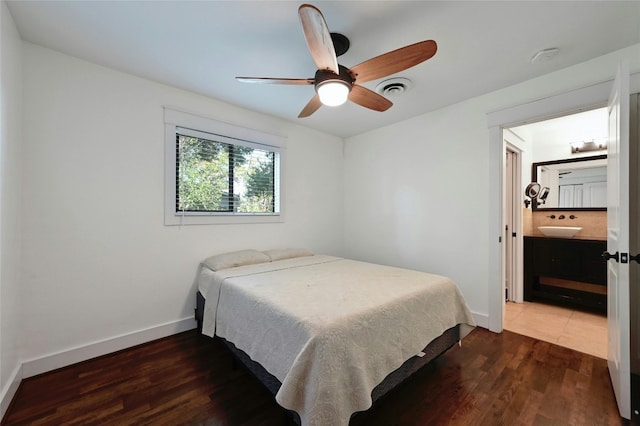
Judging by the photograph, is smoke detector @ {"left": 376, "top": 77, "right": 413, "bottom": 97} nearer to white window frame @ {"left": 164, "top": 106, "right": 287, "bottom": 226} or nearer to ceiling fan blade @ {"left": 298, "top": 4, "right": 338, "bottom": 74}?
ceiling fan blade @ {"left": 298, "top": 4, "right": 338, "bottom": 74}

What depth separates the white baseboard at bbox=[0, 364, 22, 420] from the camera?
1.50m

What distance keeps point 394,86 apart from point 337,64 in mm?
1080

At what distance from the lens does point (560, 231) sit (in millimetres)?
3430

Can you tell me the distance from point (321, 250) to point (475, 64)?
2.83 metres

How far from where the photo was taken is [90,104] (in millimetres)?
2150

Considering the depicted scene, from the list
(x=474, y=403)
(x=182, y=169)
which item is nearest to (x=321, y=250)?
(x=182, y=169)

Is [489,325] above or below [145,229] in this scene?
below

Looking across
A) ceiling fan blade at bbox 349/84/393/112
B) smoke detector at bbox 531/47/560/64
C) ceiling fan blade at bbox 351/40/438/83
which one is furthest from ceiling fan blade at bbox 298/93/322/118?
smoke detector at bbox 531/47/560/64

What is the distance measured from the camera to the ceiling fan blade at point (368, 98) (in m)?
1.91

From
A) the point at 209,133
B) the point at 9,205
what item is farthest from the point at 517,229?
the point at 9,205

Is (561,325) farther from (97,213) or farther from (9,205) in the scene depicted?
(9,205)

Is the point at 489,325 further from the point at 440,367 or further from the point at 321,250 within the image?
the point at 321,250

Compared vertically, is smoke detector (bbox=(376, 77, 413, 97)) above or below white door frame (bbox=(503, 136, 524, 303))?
above

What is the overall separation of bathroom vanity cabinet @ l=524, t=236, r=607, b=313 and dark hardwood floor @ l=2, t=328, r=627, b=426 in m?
1.42
